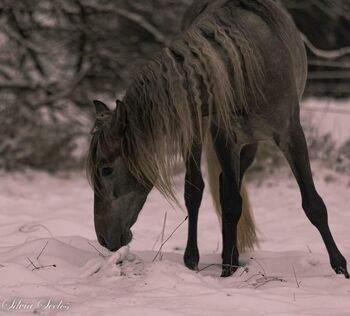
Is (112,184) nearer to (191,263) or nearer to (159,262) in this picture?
(159,262)

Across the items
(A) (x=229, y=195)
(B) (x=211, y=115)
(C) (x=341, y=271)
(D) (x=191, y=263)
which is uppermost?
(B) (x=211, y=115)

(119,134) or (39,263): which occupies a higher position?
(119,134)

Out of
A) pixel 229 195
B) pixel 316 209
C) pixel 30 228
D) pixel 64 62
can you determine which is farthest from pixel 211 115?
pixel 64 62

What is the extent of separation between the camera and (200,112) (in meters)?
2.96

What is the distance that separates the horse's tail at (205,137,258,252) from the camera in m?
3.83

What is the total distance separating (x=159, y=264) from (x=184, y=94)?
0.77 meters

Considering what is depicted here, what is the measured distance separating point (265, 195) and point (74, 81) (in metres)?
2.36

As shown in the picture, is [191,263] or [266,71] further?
[191,263]

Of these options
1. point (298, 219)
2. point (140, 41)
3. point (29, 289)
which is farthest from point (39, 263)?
point (140, 41)

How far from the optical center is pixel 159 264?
3.06 metres

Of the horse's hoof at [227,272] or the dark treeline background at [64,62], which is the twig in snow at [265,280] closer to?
the horse's hoof at [227,272]

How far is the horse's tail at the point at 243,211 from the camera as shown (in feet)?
12.6

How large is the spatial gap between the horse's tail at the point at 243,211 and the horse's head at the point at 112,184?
764 mm

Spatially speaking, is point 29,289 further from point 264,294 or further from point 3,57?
point 3,57
